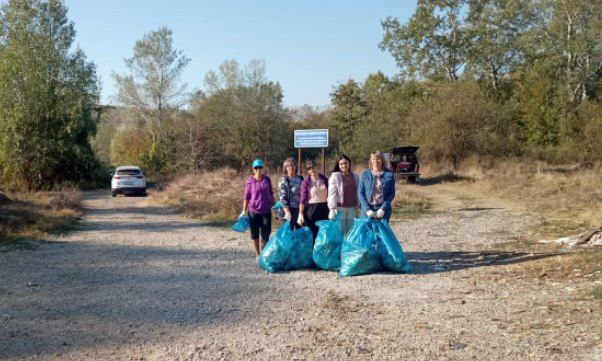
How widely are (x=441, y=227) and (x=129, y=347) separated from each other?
10415 mm

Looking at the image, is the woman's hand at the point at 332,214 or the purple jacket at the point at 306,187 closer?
the woman's hand at the point at 332,214

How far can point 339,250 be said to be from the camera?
8492 mm

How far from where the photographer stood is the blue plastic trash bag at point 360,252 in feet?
26.5

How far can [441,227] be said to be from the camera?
1438 centimetres

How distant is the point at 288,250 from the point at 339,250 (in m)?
0.75

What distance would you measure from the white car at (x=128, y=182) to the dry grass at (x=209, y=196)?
5.95 ft

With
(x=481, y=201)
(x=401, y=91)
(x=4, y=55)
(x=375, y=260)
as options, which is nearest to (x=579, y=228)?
(x=375, y=260)

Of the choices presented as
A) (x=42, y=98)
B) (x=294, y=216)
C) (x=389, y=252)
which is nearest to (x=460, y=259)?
(x=389, y=252)

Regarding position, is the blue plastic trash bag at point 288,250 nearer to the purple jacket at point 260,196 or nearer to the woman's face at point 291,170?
the purple jacket at point 260,196

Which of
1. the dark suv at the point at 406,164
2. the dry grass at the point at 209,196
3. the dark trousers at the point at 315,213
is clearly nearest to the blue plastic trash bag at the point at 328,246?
the dark trousers at the point at 315,213

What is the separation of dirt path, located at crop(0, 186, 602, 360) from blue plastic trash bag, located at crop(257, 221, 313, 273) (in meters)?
0.21

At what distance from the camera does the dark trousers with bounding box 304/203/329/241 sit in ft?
29.1

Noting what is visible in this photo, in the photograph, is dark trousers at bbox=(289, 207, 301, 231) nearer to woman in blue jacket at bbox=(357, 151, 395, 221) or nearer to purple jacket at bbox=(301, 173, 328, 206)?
purple jacket at bbox=(301, 173, 328, 206)

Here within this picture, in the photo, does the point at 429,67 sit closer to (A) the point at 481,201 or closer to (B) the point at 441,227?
(A) the point at 481,201
